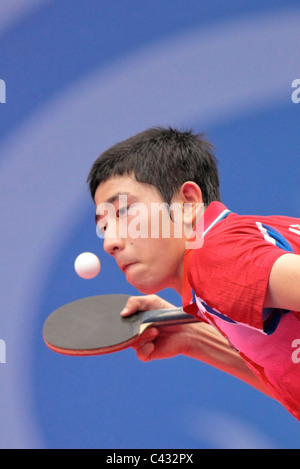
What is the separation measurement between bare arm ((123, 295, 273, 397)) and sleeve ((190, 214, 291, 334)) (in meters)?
0.35

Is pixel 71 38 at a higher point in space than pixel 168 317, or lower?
higher

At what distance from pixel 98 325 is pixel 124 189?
0.26 meters

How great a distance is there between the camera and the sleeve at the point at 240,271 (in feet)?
1.54

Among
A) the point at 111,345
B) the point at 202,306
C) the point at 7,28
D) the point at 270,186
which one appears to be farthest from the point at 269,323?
the point at 7,28

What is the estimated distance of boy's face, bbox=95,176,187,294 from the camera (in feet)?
2.10

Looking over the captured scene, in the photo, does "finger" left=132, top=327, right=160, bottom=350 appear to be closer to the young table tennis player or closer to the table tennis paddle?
the table tennis paddle

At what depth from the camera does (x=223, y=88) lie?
116 centimetres

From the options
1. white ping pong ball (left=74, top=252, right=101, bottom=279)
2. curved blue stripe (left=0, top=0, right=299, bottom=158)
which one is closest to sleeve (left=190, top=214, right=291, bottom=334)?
white ping pong ball (left=74, top=252, right=101, bottom=279)

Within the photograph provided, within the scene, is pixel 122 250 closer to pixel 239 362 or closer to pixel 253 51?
pixel 239 362

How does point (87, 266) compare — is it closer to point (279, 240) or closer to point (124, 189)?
point (124, 189)

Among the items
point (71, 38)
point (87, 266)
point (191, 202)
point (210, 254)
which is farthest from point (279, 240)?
point (71, 38)

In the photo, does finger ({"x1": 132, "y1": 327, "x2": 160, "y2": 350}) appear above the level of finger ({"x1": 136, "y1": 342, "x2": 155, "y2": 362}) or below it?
above

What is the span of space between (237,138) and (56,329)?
1.86 ft

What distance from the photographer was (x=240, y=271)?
1.56 feet
